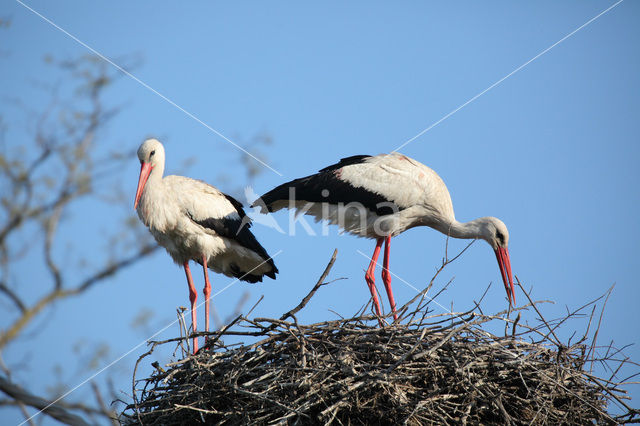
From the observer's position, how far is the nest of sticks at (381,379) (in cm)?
468

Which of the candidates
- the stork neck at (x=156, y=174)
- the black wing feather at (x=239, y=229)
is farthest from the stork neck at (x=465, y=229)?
the stork neck at (x=156, y=174)

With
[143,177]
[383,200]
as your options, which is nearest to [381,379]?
[383,200]

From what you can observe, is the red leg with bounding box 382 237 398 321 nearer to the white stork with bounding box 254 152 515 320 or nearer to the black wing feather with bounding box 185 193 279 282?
the white stork with bounding box 254 152 515 320

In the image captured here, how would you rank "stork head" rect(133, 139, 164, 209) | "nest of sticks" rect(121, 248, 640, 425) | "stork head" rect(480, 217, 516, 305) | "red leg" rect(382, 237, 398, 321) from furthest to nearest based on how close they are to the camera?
"stork head" rect(133, 139, 164, 209) → "red leg" rect(382, 237, 398, 321) → "stork head" rect(480, 217, 516, 305) → "nest of sticks" rect(121, 248, 640, 425)

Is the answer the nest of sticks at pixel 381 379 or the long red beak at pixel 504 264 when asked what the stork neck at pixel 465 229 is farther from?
the nest of sticks at pixel 381 379

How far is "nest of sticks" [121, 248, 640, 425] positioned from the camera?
15.4 feet

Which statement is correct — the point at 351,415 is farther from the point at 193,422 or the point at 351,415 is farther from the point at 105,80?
the point at 105,80

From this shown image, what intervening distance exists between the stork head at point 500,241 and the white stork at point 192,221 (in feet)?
8.52

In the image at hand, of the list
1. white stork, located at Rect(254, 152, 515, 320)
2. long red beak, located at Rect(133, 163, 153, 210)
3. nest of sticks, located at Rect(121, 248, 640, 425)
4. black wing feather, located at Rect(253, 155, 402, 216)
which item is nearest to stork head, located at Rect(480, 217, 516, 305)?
white stork, located at Rect(254, 152, 515, 320)

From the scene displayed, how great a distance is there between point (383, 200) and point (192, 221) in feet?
7.06

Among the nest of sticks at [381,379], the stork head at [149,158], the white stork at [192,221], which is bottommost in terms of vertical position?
the nest of sticks at [381,379]

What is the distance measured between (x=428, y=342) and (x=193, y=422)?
1.70 meters

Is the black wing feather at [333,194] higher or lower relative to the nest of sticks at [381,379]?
higher

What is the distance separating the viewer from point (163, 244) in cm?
838
